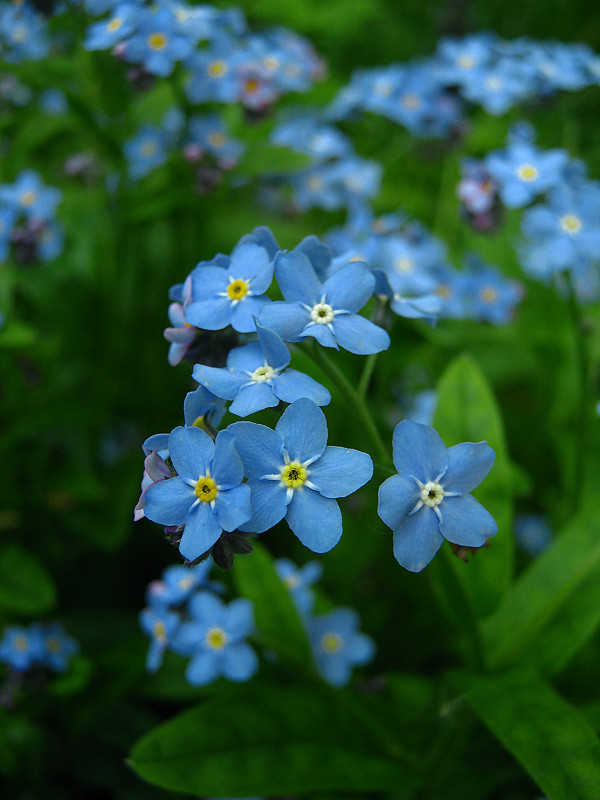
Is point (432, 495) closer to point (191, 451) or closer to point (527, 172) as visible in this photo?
point (191, 451)

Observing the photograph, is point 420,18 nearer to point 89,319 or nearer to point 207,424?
point 89,319

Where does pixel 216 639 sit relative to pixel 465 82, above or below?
below

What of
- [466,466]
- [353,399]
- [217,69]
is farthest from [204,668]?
[217,69]

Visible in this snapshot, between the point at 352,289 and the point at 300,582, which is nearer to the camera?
the point at 352,289

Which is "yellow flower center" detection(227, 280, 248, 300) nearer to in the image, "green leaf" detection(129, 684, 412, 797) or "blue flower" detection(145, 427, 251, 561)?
"blue flower" detection(145, 427, 251, 561)

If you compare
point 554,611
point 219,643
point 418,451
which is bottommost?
point 219,643

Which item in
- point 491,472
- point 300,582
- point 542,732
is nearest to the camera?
point 542,732

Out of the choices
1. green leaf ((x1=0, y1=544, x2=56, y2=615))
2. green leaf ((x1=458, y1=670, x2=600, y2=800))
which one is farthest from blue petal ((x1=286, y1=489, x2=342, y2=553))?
green leaf ((x1=0, y1=544, x2=56, y2=615))
